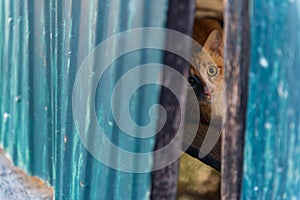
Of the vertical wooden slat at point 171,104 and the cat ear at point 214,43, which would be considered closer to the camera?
the vertical wooden slat at point 171,104

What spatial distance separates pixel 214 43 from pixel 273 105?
729 mm

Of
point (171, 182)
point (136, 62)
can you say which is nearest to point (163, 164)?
point (171, 182)

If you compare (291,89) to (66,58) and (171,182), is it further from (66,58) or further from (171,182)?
(66,58)

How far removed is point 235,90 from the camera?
3.60 feet

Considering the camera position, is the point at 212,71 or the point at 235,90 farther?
the point at 212,71

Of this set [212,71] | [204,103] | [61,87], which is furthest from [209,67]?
[61,87]

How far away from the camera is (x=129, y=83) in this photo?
113 cm

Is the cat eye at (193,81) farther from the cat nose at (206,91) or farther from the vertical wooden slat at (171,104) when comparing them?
the vertical wooden slat at (171,104)

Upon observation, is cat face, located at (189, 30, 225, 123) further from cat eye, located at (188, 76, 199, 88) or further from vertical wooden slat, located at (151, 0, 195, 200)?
vertical wooden slat, located at (151, 0, 195, 200)

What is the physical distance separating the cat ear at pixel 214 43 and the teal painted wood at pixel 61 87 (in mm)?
611

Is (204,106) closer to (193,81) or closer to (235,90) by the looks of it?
(193,81)

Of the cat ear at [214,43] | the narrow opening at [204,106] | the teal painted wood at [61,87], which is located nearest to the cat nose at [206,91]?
the narrow opening at [204,106]

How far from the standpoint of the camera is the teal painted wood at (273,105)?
104cm

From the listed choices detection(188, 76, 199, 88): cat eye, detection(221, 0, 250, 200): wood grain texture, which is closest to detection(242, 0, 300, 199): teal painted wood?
detection(221, 0, 250, 200): wood grain texture
